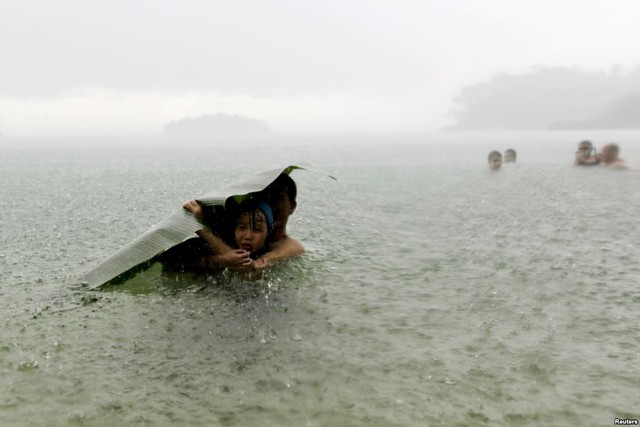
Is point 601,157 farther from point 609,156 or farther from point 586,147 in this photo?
point 586,147

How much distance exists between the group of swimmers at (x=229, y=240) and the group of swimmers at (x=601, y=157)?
22380mm

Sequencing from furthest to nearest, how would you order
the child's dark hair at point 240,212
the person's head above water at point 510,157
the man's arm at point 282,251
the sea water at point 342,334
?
the person's head above water at point 510,157
the man's arm at point 282,251
the child's dark hair at point 240,212
the sea water at point 342,334

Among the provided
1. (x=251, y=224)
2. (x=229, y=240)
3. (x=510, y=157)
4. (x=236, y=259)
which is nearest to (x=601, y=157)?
(x=510, y=157)

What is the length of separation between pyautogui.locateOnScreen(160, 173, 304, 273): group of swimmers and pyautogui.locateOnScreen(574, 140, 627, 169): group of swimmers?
22380 mm

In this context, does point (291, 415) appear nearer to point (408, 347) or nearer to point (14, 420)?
point (408, 347)

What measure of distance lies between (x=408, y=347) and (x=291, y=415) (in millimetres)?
Result: 1581

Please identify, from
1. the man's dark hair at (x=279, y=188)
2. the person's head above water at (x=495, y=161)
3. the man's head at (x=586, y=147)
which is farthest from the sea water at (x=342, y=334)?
the person's head above water at (x=495, y=161)

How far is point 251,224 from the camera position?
723cm

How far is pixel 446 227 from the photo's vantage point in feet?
37.0

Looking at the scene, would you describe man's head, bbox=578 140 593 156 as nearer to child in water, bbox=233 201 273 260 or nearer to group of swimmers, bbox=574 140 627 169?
group of swimmers, bbox=574 140 627 169

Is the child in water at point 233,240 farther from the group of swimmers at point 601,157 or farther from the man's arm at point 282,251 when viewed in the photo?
the group of swimmers at point 601,157

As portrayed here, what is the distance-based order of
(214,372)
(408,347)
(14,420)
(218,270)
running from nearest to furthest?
1. (14,420)
2. (214,372)
3. (408,347)
4. (218,270)

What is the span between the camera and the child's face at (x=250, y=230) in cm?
722

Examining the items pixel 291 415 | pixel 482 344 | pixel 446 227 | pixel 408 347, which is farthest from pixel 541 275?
pixel 291 415
